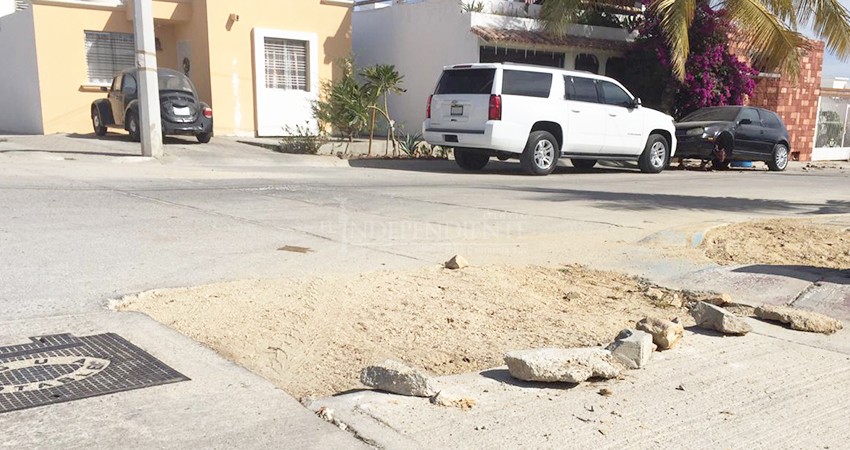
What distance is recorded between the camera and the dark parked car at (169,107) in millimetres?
16562

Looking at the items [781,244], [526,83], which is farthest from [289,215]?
[526,83]

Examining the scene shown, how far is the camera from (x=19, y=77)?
20297 millimetres

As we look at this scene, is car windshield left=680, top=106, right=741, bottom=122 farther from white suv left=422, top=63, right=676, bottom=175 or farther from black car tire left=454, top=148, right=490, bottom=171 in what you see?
black car tire left=454, top=148, right=490, bottom=171

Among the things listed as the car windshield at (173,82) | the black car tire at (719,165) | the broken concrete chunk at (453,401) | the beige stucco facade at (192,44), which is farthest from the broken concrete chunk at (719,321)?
the beige stucco facade at (192,44)

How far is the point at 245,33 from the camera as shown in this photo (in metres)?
19.8

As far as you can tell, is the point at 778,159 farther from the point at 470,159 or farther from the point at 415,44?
the point at 415,44

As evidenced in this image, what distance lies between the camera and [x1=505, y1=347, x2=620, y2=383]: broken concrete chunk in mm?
3590

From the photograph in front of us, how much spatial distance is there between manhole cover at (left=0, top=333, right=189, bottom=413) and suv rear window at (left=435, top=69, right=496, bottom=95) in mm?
11032

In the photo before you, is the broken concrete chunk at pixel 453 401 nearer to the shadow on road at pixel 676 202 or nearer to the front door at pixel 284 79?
the shadow on road at pixel 676 202

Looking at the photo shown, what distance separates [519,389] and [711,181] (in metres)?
13.2

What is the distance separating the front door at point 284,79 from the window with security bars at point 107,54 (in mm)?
3380

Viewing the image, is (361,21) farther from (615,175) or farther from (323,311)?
(323,311)

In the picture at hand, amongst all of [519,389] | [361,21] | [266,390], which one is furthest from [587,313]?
[361,21]

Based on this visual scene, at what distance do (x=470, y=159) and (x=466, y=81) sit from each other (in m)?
2.00
